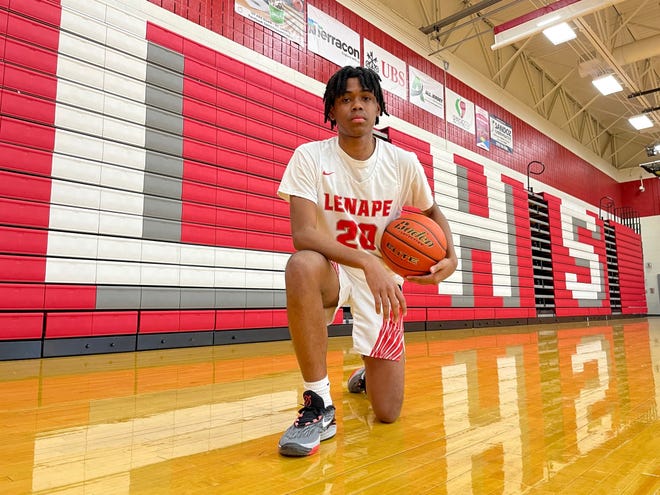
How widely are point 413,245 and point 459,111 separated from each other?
665 centimetres

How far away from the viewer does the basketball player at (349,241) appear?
1200 millimetres

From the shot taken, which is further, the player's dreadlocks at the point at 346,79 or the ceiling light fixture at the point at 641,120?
the ceiling light fixture at the point at 641,120

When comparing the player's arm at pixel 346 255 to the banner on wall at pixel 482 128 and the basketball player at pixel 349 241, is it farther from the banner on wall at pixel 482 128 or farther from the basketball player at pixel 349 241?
the banner on wall at pixel 482 128

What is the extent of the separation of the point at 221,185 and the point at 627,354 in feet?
11.1

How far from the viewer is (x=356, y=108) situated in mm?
1363

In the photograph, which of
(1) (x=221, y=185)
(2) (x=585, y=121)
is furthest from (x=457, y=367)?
(2) (x=585, y=121)

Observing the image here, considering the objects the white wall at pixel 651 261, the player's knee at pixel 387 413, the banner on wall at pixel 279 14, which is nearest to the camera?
the player's knee at pixel 387 413

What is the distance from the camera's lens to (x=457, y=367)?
2.57m

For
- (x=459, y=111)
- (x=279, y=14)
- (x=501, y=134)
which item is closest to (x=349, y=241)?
(x=279, y=14)

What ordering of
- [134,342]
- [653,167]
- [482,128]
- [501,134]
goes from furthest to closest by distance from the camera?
[653,167]
[501,134]
[482,128]
[134,342]

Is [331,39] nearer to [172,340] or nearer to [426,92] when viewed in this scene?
[426,92]

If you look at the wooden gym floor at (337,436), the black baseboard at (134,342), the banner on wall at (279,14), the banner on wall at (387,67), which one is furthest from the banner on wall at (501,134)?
the wooden gym floor at (337,436)

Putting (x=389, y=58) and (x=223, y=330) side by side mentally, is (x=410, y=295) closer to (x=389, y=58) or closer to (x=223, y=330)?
(x=223, y=330)

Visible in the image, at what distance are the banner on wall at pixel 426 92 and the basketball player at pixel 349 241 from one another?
5364mm
